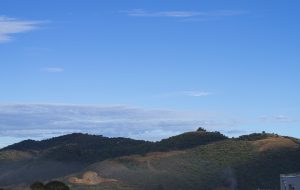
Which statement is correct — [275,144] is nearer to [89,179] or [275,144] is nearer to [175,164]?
[175,164]

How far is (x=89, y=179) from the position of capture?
114250 mm

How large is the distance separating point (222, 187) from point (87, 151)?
57.5 meters

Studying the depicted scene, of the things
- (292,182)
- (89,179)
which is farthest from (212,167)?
(292,182)

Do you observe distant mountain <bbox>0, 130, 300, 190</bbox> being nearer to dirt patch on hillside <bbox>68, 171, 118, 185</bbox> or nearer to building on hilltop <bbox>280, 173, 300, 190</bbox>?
dirt patch on hillside <bbox>68, 171, 118, 185</bbox>

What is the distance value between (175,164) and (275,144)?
705 inches

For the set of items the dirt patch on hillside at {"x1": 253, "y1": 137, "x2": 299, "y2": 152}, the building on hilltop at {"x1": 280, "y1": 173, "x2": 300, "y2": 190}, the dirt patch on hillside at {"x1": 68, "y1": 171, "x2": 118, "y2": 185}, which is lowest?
the building on hilltop at {"x1": 280, "y1": 173, "x2": 300, "y2": 190}

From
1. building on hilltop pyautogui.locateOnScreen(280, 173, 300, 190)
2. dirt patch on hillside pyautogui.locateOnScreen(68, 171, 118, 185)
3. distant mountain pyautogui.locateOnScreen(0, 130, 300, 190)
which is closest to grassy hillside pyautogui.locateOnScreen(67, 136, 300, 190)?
distant mountain pyautogui.locateOnScreen(0, 130, 300, 190)

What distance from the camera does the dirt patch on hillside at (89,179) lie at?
11131cm

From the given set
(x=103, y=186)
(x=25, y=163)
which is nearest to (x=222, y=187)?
(x=103, y=186)

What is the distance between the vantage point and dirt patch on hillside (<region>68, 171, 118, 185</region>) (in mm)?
111312

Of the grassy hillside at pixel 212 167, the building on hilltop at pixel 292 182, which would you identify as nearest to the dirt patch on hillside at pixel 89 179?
the grassy hillside at pixel 212 167

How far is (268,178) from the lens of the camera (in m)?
107

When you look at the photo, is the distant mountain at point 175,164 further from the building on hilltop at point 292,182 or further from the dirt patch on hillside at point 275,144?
the building on hilltop at point 292,182

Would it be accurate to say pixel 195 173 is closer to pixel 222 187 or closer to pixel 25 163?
pixel 222 187
